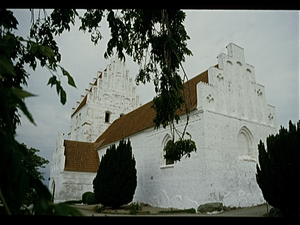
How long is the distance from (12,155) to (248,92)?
50.8ft

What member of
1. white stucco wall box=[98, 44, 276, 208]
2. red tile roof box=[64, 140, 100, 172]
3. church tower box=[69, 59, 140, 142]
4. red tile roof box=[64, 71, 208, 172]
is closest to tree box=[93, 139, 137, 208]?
white stucco wall box=[98, 44, 276, 208]

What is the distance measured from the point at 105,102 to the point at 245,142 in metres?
17.6

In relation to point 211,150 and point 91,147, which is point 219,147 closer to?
point 211,150

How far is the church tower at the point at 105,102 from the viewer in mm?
26188

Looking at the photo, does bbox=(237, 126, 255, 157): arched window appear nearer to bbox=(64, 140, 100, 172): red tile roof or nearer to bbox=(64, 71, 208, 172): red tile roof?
bbox=(64, 71, 208, 172): red tile roof

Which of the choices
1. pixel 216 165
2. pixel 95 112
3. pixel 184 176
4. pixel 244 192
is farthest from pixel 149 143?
pixel 95 112

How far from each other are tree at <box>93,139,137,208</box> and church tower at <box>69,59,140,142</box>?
12.7 metres

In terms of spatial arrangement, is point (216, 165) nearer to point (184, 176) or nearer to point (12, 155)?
point (184, 176)

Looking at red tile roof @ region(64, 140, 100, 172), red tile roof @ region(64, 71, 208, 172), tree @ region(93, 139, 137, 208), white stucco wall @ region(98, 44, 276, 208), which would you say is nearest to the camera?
white stucco wall @ region(98, 44, 276, 208)

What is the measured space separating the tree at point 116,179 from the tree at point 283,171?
24.8 feet

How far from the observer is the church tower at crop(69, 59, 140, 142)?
26.2 m

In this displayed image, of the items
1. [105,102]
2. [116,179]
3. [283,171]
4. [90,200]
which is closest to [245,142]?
[283,171]

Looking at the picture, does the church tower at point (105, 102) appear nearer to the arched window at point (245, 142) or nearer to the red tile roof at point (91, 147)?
the red tile roof at point (91, 147)
